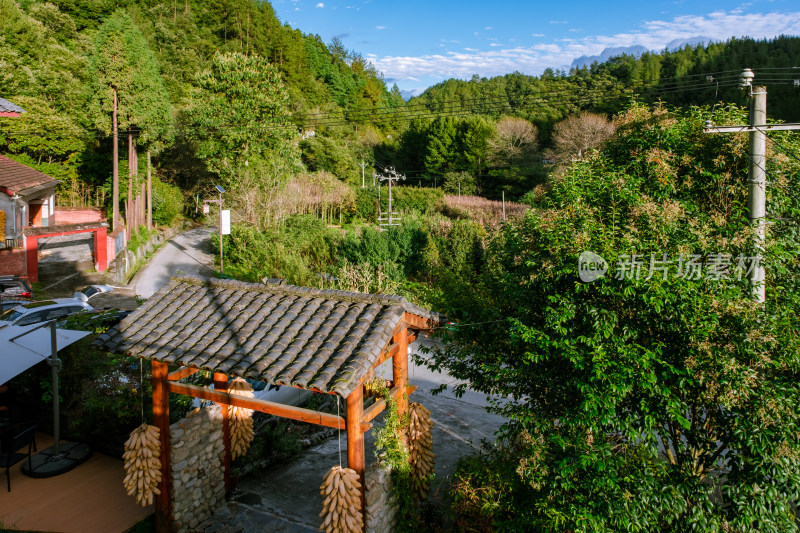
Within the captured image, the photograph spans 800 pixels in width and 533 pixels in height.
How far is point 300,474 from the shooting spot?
8406mm

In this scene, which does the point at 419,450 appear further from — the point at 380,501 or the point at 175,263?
the point at 175,263

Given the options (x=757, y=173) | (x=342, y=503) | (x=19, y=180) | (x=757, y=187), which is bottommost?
(x=342, y=503)

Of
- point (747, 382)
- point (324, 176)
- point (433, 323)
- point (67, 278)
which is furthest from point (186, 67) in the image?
point (747, 382)

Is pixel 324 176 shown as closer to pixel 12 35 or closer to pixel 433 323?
pixel 12 35

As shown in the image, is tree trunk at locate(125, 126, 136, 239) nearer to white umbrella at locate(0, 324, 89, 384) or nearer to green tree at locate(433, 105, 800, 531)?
white umbrella at locate(0, 324, 89, 384)

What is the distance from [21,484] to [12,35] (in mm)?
32743

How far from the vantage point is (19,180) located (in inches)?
804

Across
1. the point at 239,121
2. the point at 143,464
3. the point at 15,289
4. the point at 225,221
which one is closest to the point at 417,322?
the point at 143,464

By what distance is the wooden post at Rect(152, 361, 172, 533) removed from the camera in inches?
260

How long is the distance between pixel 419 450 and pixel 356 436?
1.22 m

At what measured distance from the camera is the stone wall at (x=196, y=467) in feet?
22.1

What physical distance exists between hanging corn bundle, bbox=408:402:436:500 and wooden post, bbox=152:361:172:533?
3096mm

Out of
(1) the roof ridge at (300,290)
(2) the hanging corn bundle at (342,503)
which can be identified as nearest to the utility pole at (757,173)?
(1) the roof ridge at (300,290)

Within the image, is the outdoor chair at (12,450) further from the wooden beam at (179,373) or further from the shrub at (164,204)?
the shrub at (164,204)
